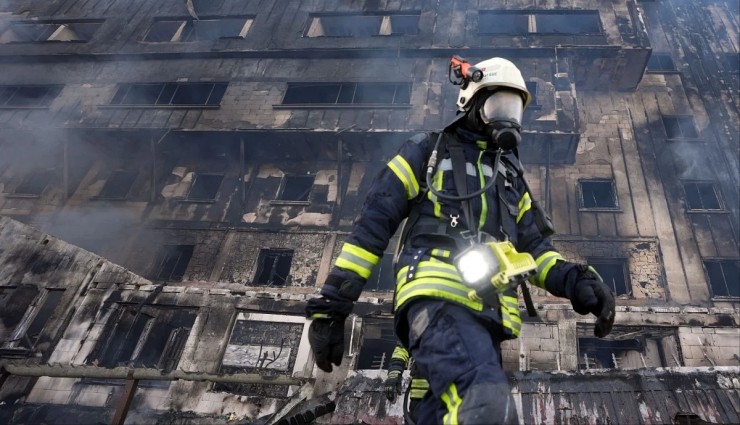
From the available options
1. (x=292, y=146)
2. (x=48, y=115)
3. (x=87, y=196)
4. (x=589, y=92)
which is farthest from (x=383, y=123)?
(x=48, y=115)

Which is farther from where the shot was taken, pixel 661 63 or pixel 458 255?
pixel 661 63

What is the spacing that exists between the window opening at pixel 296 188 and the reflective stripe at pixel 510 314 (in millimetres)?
11197

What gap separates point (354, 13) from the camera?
16.1 metres

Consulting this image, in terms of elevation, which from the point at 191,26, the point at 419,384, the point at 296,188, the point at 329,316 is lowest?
the point at 419,384

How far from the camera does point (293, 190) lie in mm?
13562

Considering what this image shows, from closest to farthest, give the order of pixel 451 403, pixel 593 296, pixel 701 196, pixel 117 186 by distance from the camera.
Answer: pixel 451 403 → pixel 593 296 → pixel 701 196 → pixel 117 186

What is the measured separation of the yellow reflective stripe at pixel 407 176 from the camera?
274 cm

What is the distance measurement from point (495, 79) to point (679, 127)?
14.3 meters

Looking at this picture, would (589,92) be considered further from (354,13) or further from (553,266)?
(553,266)

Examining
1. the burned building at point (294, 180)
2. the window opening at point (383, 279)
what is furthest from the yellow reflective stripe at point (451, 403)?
the window opening at point (383, 279)

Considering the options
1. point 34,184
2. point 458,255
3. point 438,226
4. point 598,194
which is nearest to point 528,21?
point 598,194

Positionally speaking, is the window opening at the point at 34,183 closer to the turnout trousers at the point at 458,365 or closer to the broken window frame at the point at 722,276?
the turnout trousers at the point at 458,365

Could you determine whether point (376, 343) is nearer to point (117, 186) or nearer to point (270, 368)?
point (270, 368)

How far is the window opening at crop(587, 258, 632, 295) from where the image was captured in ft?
34.1
